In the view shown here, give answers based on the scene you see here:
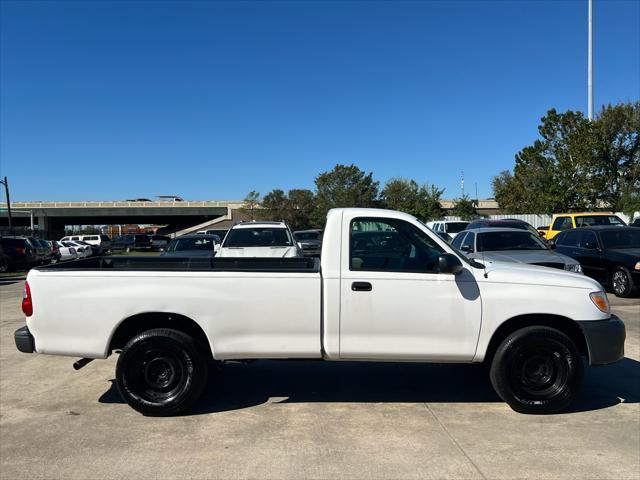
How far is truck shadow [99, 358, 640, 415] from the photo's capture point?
5332 millimetres

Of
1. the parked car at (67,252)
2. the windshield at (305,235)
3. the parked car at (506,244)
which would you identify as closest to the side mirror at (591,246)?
the parked car at (506,244)

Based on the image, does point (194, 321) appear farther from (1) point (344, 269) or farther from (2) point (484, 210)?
(2) point (484, 210)

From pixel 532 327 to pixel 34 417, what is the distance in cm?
477

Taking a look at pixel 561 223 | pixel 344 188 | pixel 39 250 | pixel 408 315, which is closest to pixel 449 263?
pixel 408 315

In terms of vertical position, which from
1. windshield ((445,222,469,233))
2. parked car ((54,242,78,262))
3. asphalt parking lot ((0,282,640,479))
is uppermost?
windshield ((445,222,469,233))

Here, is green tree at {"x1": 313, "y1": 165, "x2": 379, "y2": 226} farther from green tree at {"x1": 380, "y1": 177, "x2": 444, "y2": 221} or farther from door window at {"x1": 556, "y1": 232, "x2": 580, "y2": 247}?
door window at {"x1": 556, "y1": 232, "x2": 580, "y2": 247}

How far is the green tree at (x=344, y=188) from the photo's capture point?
186 feet

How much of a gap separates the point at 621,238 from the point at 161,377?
1156cm

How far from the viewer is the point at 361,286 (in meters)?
4.82

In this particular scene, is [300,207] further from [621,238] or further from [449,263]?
[449,263]

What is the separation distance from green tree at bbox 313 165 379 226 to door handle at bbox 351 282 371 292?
51.3 metres

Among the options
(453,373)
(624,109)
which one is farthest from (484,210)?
(453,373)

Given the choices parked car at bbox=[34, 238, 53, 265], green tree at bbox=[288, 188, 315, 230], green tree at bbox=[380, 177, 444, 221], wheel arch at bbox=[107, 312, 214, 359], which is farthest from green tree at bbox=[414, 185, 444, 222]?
wheel arch at bbox=[107, 312, 214, 359]

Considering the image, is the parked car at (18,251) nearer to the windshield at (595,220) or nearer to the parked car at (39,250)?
the parked car at (39,250)
